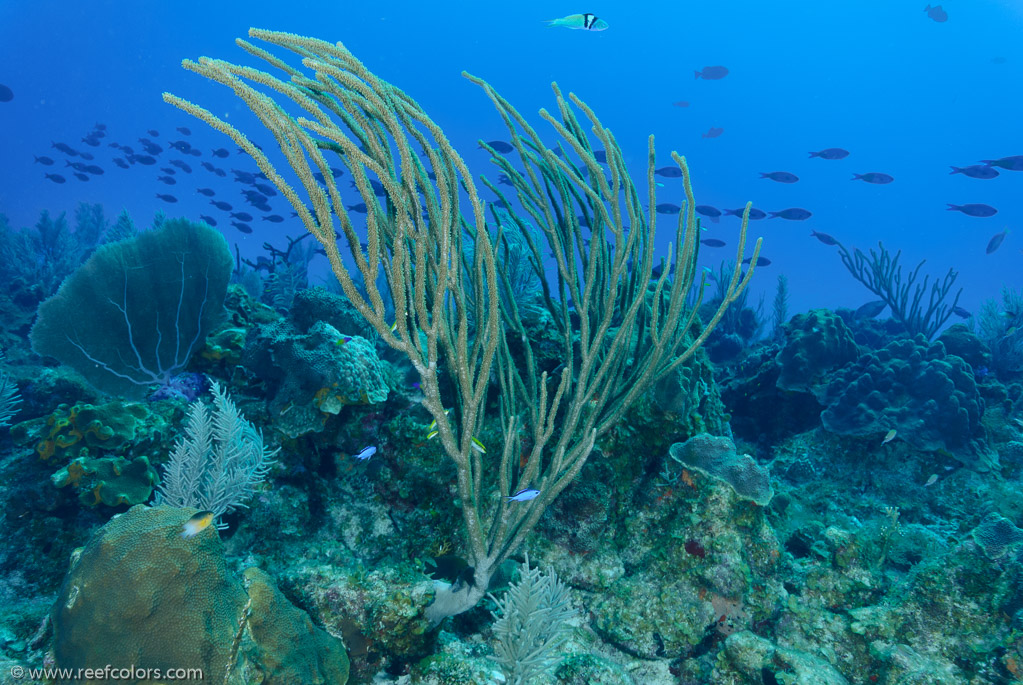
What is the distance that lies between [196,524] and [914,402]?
7.57 m

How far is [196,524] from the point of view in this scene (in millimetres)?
2160

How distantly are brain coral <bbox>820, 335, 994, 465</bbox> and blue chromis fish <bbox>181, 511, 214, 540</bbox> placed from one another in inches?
263

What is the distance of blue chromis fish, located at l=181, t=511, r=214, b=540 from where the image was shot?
2139 mm

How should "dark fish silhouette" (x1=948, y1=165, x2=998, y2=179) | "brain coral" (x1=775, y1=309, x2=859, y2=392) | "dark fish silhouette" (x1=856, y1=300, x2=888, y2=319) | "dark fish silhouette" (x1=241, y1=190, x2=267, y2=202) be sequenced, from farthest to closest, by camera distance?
1. "dark fish silhouette" (x1=241, y1=190, x2=267, y2=202)
2. "dark fish silhouette" (x1=856, y1=300, x2=888, y2=319)
3. "dark fish silhouette" (x1=948, y1=165, x2=998, y2=179)
4. "brain coral" (x1=775, y1=309, x2=859, y2=392)

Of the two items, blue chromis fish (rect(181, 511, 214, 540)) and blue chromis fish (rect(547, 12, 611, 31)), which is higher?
blue chromis fish (rect(547, 12, 611, 31))

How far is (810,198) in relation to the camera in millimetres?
103562

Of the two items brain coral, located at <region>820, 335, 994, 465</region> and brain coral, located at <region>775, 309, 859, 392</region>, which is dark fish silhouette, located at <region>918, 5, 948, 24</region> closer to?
brain coral, located at <region>775, 309, 859, 392</region>

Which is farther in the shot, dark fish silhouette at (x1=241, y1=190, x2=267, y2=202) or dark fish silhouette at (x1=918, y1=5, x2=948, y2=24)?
dark fish silhouette at (x1=918, y1=5, x2=948, y2=24)

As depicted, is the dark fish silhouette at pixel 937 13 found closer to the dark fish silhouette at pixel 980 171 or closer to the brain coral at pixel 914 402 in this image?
the dark fish silhouette at pixel 980 171

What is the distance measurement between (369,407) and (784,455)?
18.5ft

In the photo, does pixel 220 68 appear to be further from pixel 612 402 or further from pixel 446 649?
pixel 446 649

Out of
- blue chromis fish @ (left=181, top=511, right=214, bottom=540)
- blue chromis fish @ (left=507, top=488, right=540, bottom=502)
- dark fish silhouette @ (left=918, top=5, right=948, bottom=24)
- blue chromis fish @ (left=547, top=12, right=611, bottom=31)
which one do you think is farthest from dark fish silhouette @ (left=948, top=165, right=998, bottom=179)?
blue chromis fish @ (left=181, top=511, right=214, bottom=540)

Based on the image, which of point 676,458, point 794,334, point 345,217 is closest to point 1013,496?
point 794,334

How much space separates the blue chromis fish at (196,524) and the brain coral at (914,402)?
6.69 m
